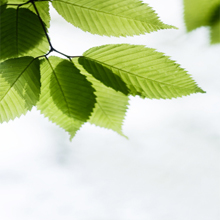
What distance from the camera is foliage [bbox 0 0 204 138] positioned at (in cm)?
30

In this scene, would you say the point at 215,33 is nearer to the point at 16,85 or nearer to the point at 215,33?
the point at 215,33

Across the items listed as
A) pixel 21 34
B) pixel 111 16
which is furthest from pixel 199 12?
pixel 21 34

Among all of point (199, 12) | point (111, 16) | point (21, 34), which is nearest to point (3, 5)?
point (21, 34)

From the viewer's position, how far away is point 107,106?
33cm

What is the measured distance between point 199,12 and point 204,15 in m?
0.01

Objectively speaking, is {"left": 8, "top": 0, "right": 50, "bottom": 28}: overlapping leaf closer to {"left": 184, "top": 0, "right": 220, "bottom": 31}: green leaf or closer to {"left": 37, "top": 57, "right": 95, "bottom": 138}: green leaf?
{"left": 37, "top": 57, "right": 95, "bottom": 138}: green leaf

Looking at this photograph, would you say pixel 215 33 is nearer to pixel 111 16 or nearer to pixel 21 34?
pixel 111 16

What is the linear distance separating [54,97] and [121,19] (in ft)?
0.47

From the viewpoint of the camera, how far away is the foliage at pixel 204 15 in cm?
34

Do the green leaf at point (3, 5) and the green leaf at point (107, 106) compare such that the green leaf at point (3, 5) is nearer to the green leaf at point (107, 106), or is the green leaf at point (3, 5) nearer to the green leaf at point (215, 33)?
the green leaf at point (107, 106)

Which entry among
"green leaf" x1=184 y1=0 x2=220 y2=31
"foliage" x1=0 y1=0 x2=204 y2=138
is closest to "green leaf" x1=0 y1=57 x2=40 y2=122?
"foliage" x1=0 y1=0 x2=204 y2=138

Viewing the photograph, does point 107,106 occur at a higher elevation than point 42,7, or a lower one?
lower

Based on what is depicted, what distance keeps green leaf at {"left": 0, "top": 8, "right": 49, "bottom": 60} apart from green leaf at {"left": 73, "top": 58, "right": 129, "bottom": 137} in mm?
60

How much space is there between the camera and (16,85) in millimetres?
312
